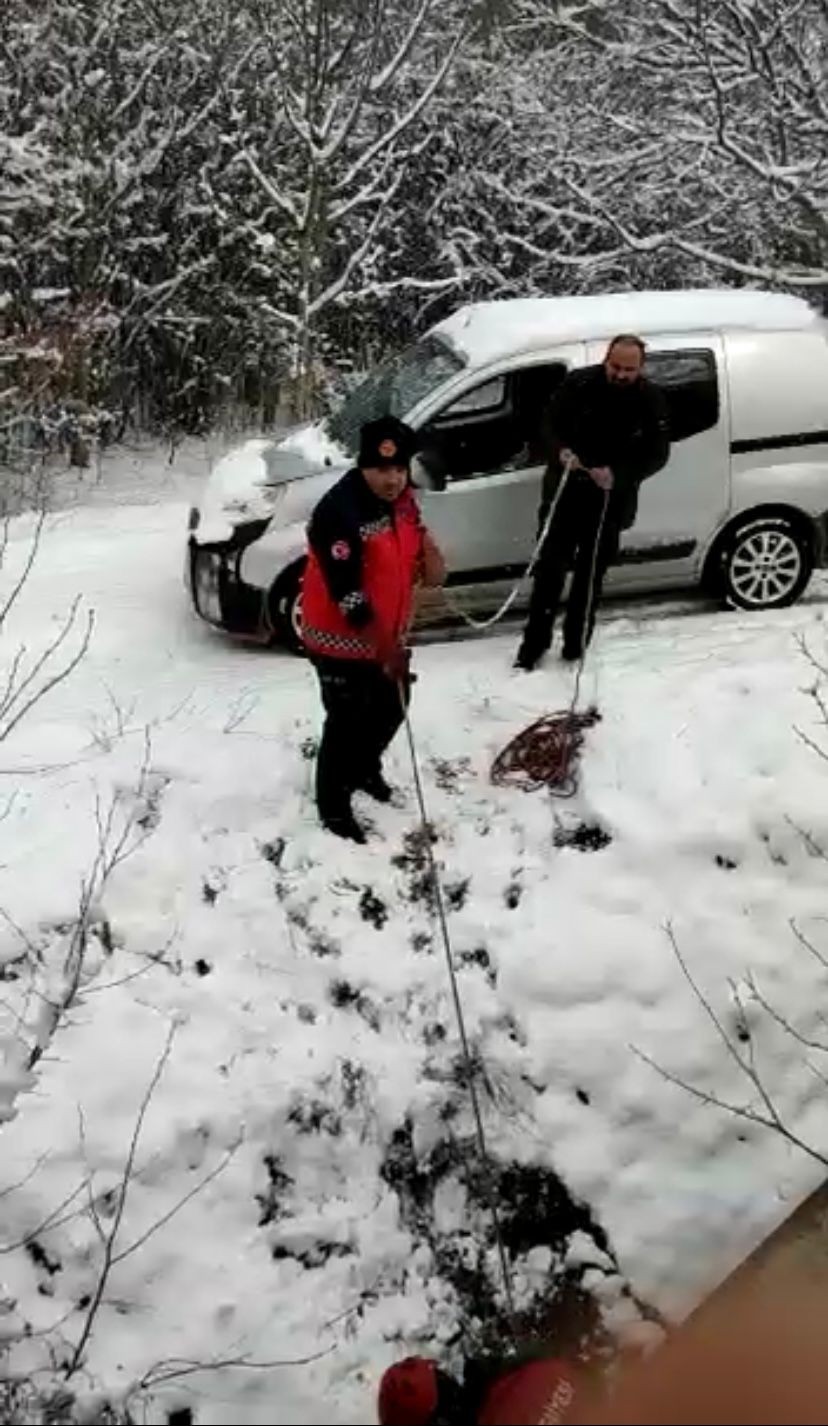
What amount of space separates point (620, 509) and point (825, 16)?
7.72m

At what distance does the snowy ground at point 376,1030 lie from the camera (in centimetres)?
498

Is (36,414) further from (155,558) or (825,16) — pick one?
(825,16)

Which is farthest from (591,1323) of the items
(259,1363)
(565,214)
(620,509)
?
(565,214)

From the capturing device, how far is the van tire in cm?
756

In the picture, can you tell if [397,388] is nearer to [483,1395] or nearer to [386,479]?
[386,479]

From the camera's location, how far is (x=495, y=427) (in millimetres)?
7586

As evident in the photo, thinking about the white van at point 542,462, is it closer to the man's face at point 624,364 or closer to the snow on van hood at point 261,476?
the snow on van hood at point 261,476

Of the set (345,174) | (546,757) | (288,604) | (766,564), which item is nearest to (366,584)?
(546,757)

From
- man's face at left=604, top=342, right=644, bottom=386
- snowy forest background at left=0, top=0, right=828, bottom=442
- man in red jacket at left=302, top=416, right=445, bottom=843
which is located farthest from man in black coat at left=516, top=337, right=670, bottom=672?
snowy forest background at left=0, top=0, right=828, bottom=442

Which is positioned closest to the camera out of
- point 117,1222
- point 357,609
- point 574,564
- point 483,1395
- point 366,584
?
point 483,1395

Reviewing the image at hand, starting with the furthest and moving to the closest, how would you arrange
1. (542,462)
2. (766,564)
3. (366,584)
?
(766,564)
(542,462)
(366,584)

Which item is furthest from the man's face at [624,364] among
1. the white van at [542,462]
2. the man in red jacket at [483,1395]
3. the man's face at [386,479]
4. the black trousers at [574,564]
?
the man in red jacket at [483,1395]

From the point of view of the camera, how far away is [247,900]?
236 inches

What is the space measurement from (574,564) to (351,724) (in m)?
1.88
